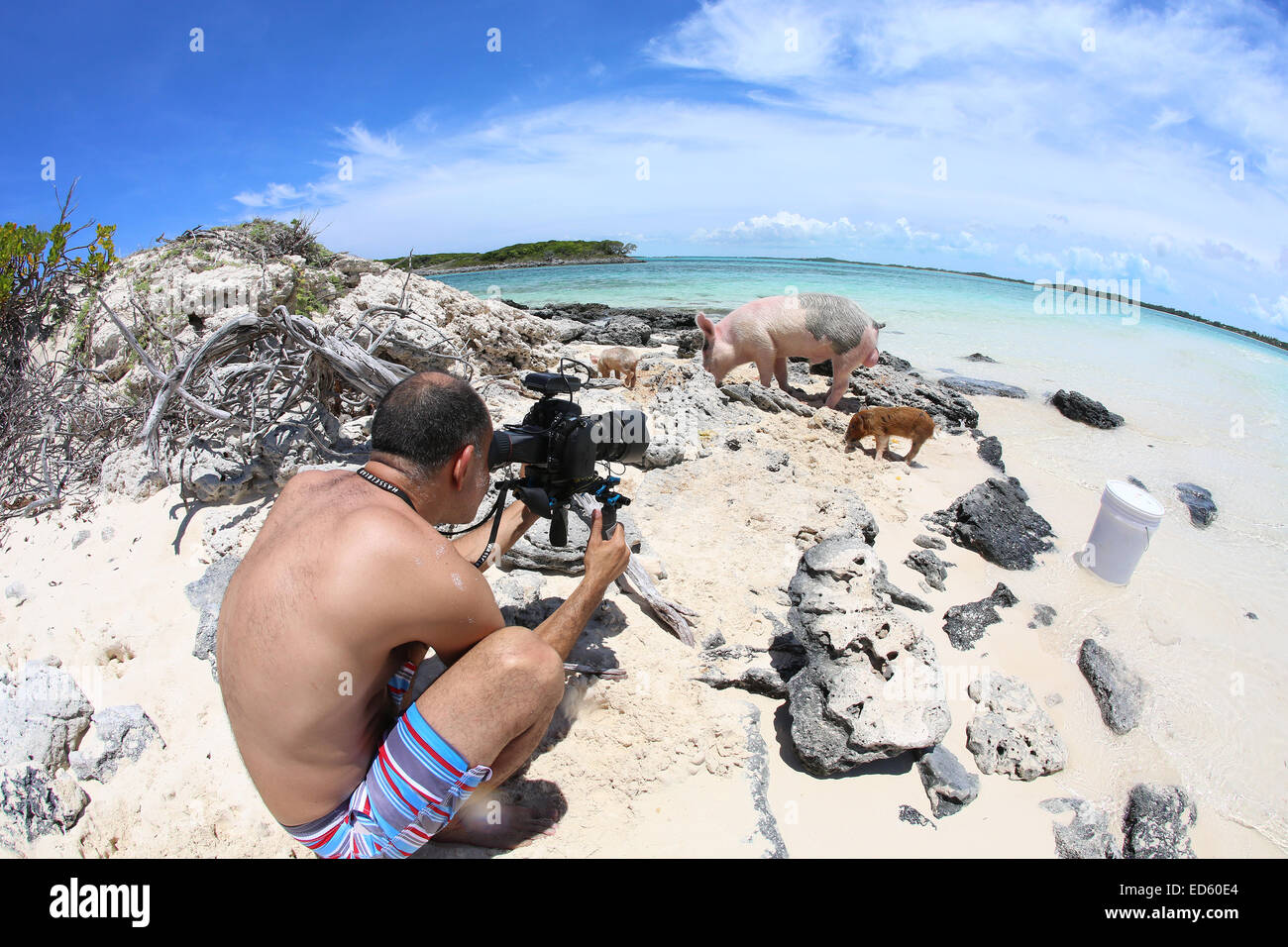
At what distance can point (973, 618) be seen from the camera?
3.32 m

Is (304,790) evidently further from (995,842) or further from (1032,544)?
(1032,544)

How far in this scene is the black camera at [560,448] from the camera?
2.05 m

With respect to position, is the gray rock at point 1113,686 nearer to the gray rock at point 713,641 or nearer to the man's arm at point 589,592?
the gray rock at point 713,641

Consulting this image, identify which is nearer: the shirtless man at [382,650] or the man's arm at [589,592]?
the shirtless man at [382,650]

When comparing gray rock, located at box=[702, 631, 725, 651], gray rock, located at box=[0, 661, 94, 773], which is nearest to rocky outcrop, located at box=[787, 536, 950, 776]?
gray rock, located at box=[702, 631, 725, 651]

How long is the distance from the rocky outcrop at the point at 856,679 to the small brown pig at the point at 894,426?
3.02 meters

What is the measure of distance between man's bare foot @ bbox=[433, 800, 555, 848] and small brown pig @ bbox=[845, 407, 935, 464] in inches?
185

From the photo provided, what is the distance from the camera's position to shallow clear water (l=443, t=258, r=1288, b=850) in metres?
2.81

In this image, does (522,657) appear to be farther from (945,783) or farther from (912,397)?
(912,397)

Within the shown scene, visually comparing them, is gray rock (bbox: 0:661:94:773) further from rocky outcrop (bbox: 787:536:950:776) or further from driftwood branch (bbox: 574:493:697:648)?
rocky outcrop (bbox: 787:536:950:776)

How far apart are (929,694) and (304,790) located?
7.50 feet

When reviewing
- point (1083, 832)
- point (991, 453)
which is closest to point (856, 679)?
point (1083, 832)

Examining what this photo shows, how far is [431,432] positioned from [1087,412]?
31.4 feet

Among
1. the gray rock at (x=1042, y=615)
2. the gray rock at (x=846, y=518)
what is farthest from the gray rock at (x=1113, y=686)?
the gray rock at (x=846, y=518)
